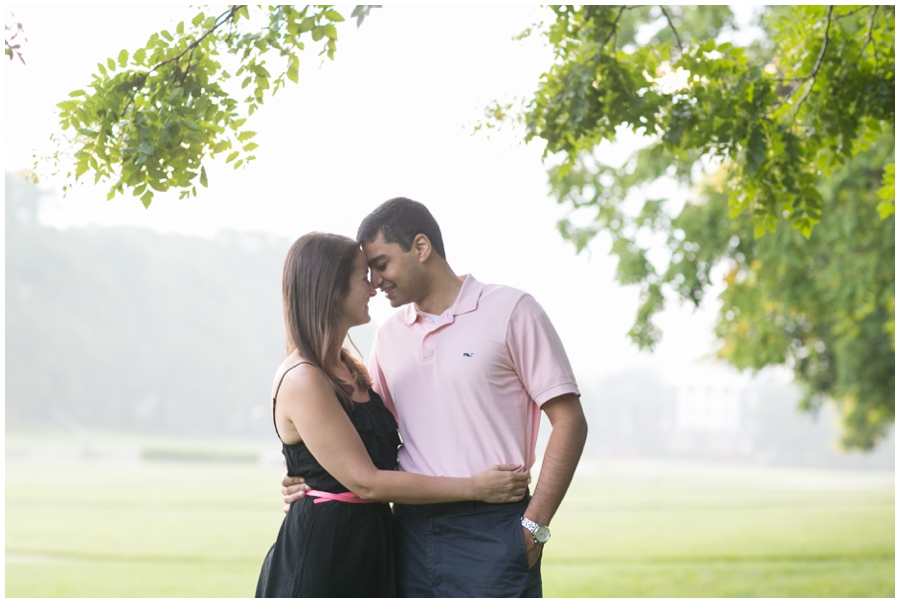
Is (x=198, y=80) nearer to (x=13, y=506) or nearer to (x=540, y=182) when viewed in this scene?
(x=540, y=182)

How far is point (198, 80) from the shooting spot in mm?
4145

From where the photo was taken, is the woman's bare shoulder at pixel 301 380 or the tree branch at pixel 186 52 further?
the tree branch at pixel 186 52

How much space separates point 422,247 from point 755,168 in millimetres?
1901

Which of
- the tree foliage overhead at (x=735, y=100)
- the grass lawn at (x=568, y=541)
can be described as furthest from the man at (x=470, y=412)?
the grass lawn at (x=568, y=541)

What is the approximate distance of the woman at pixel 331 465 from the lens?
11.4ft

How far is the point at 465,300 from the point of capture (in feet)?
12.5

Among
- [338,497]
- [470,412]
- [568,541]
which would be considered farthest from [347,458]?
[568,541]

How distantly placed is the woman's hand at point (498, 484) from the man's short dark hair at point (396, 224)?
0.88 meters

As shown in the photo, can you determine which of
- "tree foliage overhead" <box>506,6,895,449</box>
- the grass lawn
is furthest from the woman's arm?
the grass lawn

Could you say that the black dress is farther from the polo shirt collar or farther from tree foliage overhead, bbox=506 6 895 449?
tree foliage overhead, bbox=506 6 895 449

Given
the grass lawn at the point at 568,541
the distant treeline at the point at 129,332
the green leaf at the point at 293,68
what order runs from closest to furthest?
the green leaf at the point at 293,68
the grass lawn at the point at 568,541
the distant treeline at the point at 129,332

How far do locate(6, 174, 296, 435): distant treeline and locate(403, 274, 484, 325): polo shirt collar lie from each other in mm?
82165

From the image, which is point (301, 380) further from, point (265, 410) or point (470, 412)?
point (265, 410)

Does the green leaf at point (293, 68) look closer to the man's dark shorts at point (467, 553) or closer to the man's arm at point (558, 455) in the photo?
the man's arm at point (558, 455)
